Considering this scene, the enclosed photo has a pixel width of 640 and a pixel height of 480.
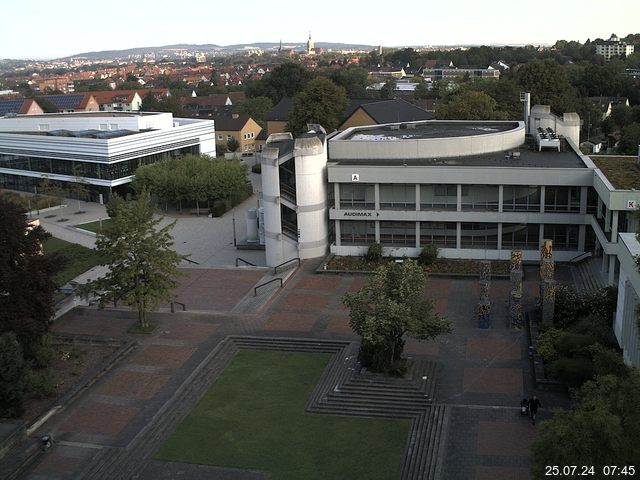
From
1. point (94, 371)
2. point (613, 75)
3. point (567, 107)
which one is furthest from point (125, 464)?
point (613, 75)

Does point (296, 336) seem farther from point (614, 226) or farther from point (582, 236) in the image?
point (582, 236)

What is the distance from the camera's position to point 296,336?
1222 inches

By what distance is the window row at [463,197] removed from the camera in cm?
3897

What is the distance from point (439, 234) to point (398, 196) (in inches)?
125

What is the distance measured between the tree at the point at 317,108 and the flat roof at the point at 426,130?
21223 mm

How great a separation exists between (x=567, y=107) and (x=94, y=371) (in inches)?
2504

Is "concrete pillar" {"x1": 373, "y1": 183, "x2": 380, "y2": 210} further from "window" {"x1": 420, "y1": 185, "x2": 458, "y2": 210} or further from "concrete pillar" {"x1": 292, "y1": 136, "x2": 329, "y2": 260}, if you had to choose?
"concrete pillar" {"x1": 292, "y1": 136, "x2": 329, "y2": 260}

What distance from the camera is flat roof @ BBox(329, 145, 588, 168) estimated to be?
40719 millimetres

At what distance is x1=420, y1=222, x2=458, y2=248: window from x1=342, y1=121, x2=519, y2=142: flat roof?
6.42m

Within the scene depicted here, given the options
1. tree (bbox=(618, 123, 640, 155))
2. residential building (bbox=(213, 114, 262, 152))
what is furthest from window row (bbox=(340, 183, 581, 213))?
residential building (bbox=(213, 114, 262, 152))

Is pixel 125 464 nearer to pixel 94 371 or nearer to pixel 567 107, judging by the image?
pixel 94 371

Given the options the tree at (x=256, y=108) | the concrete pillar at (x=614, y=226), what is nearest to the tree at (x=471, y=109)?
the concrete pillar at (x=614, y=226)

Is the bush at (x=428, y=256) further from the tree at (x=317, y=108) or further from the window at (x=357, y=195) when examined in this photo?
the tree at (x=317, y=108)

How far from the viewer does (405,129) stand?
5169cm
